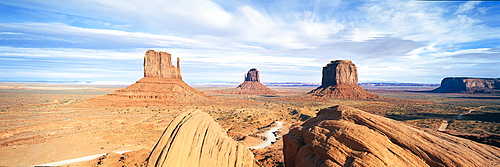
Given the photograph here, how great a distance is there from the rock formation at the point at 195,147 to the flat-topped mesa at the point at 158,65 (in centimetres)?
7167

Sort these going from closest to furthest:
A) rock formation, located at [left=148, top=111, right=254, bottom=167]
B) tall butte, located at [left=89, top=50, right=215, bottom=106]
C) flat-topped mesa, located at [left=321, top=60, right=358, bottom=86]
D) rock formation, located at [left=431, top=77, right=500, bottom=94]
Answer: rock formation, located at [left=148, top=111, right=254, bottom=167]
tall butte, located at [left=89, top=50, right=215, bottom=106]
flat-topped mesa, located at [left=321, top=60, right=358, bottom=86]
rock formation, located at [left=431, top=77, right=500, bottom=94]

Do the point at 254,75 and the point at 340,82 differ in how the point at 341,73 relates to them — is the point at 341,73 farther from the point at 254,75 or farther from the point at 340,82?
the point at 254,75

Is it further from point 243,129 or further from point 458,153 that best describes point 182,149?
point 243,129

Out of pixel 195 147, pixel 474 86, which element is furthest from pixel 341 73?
pixel 474 86

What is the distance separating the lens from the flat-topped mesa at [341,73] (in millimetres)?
106312

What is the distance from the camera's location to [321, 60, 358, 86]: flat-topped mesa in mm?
106312

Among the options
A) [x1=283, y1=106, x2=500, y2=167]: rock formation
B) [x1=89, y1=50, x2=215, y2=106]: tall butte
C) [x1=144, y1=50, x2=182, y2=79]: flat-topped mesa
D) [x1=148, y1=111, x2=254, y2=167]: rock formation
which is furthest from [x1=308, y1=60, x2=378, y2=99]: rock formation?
[x1=148, y1=111, x2=254, y2=167]: rock formation

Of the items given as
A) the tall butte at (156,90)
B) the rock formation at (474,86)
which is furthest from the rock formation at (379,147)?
the rock formation at (474,86)

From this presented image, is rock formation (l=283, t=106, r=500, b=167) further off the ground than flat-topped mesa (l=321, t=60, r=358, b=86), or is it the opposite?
flat-topped mesa (l=321, t=60, r=358, b=86)

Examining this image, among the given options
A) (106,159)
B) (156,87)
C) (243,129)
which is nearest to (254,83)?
(156,87)

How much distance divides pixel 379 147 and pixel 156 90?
69130mm

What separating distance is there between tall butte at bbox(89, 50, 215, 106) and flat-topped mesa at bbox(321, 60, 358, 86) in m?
67.0

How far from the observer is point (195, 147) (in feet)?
29.1

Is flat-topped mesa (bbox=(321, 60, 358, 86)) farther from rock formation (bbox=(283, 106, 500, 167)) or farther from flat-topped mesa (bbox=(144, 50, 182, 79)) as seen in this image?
rock formation (bbox=(283, 106, 500, 167))
